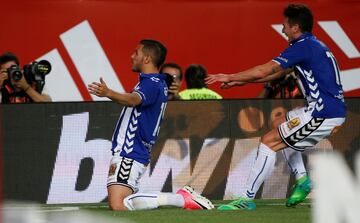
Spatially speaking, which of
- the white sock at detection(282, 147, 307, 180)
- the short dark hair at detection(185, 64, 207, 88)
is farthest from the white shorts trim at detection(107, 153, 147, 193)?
the short dark hair at detection(185, 64, 207, 88)

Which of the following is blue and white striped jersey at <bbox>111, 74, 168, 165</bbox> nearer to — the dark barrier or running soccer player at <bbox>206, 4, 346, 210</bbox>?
running soccer player at <bbox>206, 4, 346, 210</bbox>

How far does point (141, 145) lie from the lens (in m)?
9.80

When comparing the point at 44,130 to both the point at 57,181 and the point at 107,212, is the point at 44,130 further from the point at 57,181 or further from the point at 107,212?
the point at 107,212

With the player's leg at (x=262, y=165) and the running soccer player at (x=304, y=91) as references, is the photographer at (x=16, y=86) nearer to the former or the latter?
the running soccer player at (x=304, y=91)

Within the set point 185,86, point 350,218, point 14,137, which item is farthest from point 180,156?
point 350,218

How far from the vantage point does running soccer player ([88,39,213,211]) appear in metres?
9.62

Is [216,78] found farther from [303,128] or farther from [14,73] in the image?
[14,73]

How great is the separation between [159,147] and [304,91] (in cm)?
244

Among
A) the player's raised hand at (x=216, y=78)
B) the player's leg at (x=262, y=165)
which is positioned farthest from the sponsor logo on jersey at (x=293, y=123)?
the player's raised hand at (x=216, y=78)

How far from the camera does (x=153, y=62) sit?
388 inches

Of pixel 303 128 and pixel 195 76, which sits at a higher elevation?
pixel 195 76

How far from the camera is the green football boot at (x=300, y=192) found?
9789mm

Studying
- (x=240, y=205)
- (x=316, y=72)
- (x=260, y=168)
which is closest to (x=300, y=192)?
(x=260, y=168)

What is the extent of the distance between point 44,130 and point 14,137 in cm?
35
